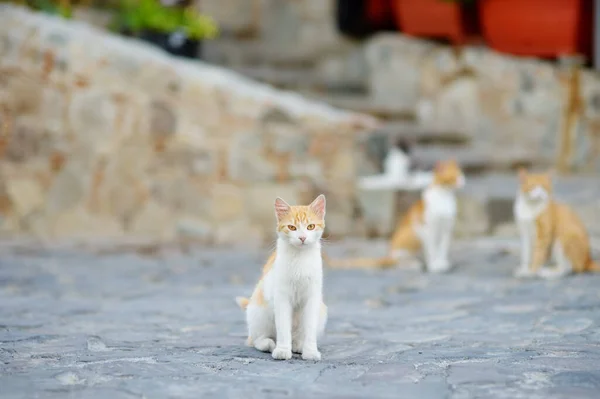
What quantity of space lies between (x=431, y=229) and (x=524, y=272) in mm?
653

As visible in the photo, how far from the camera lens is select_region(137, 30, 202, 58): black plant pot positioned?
7.62 meters

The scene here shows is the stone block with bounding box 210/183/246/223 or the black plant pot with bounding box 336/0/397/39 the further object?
the black plant pot with bounding box 336/0/397/39

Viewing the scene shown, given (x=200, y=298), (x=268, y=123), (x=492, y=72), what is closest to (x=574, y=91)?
(x=492, y=72)

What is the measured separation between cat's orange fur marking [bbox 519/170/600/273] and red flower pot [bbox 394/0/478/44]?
11.7ft

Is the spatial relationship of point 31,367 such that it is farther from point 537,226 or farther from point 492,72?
point 492,72

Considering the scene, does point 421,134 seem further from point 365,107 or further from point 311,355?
point 311,355

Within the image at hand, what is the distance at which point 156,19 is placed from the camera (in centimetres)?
759

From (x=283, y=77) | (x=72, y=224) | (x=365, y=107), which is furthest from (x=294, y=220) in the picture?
(x=283, y=77)

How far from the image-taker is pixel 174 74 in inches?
263

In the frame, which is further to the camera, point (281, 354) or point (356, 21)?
point (356, 21)

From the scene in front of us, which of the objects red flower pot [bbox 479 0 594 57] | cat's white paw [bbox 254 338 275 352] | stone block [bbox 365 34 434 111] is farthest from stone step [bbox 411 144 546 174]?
cat's white paw [bbox 254 338 275 352]

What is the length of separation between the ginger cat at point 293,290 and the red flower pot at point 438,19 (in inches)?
222

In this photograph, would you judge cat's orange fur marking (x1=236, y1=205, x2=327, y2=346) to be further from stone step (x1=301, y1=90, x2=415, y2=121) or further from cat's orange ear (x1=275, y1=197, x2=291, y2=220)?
stone step (x1=301, y1=90, x2=415, y2=121)

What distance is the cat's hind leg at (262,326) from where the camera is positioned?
302 cm
